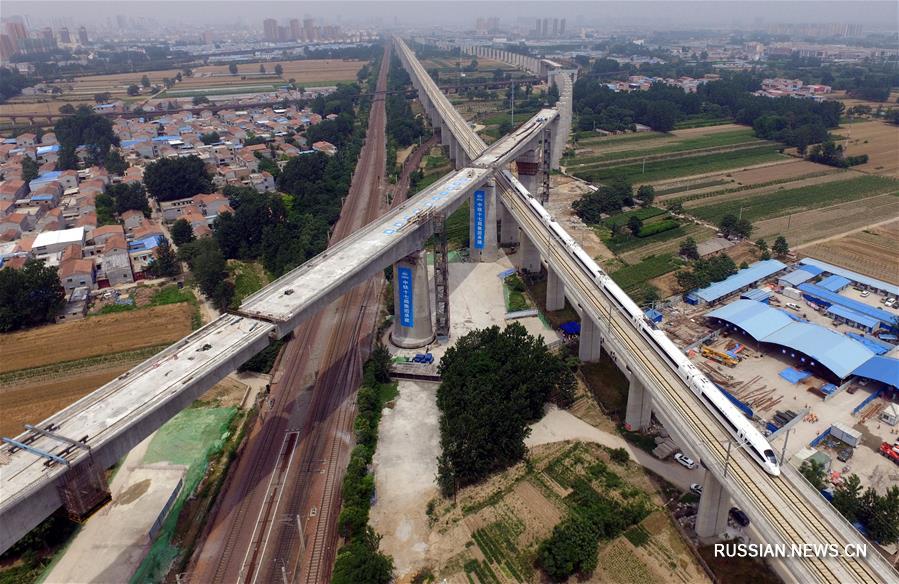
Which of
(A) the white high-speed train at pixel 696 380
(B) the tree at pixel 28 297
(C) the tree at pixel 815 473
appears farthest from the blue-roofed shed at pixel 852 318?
(B) the tree at pixel 28 297

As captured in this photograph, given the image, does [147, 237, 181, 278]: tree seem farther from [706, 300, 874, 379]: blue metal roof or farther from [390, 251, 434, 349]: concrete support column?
[706, 300, 874, 379]: blue metal roof

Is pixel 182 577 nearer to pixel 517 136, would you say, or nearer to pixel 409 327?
pixel 409 327

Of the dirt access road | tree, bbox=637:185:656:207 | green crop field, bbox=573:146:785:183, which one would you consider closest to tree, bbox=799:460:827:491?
the dirt access road

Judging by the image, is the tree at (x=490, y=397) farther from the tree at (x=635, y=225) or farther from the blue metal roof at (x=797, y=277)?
the tree at (x=635, y=225)

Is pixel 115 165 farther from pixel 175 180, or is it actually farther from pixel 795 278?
pixel 795 278

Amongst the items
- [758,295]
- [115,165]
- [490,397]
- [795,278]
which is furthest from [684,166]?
[115,165]
